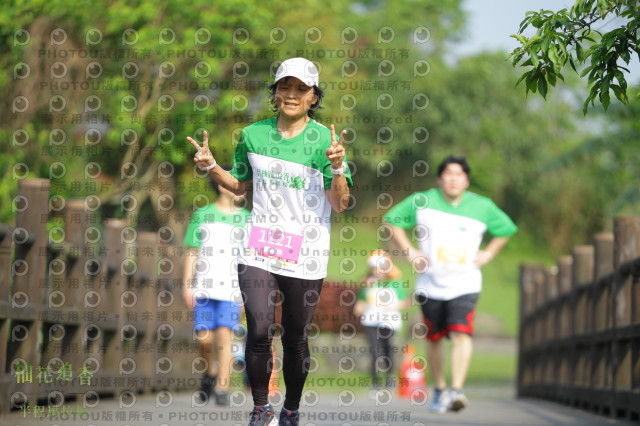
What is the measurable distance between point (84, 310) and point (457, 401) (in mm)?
3208

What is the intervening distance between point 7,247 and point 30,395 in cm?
112

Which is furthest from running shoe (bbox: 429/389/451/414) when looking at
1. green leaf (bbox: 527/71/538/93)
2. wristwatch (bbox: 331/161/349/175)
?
green leaf (bbox: 527/71/538/93)

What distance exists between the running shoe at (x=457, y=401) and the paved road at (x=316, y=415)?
0.11 meters

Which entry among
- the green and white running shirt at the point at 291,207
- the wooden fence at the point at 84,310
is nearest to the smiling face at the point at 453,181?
the wooden fence at the point at 84,310

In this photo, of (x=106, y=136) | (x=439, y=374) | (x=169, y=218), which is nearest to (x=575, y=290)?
(x=439, y=374)

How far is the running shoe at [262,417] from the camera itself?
5.79 metres

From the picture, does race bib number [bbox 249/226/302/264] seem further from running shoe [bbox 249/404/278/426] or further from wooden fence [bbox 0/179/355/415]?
wooden fence [bbox 0/179/355/415]

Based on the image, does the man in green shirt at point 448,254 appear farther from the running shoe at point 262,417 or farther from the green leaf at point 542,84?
the green leaf at point 542,84

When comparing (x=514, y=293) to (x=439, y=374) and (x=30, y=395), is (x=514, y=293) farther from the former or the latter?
(x=30, y=395)

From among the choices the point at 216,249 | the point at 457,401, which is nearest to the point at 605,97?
the point at 457,401

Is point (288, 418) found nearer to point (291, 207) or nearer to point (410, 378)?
point (291, 207)

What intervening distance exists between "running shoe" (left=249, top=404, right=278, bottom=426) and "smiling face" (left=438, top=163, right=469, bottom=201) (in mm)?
4259

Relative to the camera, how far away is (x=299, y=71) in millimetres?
Answer: 5742

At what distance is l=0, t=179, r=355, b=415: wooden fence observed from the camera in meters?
7.36
